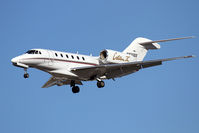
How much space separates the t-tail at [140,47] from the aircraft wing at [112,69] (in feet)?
5.80

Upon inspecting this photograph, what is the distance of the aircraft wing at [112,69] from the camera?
27516mm

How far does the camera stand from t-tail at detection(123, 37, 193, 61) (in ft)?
101

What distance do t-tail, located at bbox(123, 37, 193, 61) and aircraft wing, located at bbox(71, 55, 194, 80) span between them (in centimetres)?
177

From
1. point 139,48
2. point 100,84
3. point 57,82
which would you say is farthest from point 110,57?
point 57,82

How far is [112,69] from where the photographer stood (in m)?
28.7

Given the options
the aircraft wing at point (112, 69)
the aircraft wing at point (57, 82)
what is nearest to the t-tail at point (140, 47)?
the aircraft wing at point (112, 69)

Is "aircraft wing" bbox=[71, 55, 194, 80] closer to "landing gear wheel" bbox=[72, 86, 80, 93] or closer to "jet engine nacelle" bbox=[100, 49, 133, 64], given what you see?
"jet engine nacelle" bbox=[100, 49, 133, 64]

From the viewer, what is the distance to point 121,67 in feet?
93.3

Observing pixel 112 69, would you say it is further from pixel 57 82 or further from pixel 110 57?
pixel 57 82

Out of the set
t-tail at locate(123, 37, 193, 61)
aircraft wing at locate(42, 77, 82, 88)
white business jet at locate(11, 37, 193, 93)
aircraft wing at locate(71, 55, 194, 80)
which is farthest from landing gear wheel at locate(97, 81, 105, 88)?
t-tail at locate(123, 37, 193, 61)

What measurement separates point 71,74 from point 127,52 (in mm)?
5229

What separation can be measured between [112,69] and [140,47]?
354cm

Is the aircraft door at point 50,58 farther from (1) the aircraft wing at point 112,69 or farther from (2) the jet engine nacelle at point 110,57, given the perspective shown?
(2) the jet engine nacelle at point 110,57

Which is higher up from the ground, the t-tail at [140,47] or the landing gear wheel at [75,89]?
the t-tail at [140,47]
